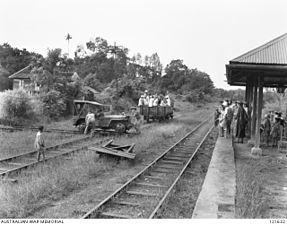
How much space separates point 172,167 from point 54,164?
320 centimetres

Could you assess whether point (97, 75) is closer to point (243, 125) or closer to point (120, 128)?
point (120, 128)

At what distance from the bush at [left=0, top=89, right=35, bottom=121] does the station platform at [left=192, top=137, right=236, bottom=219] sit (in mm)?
12476

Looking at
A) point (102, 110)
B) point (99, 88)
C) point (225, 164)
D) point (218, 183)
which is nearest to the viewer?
point (218, 183)

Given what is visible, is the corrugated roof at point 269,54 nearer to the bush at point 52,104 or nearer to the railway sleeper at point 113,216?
the railway sleeper at point 113,216

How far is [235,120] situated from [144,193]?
7.48 m

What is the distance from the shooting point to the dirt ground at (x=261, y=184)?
211 inches

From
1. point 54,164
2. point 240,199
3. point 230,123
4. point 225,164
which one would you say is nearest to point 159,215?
point 240,199

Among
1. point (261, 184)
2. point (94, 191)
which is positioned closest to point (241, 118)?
point (261, 184)

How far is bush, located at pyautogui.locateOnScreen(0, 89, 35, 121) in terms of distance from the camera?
1770 centimetres

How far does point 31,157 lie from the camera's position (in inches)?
391

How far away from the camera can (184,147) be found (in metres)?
12.9

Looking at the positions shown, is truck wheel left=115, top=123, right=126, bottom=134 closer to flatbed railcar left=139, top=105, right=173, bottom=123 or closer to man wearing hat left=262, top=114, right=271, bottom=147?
man wearing hat left=262, top=114, right=271, bottom=147

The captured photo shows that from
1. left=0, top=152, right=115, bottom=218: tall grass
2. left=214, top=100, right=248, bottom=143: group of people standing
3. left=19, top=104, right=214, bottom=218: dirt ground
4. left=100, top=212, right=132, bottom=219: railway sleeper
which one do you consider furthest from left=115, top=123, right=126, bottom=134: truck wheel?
left=100, top=212, right=132, bottom=219: railway sleeper

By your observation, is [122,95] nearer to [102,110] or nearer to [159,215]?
[102,110]
